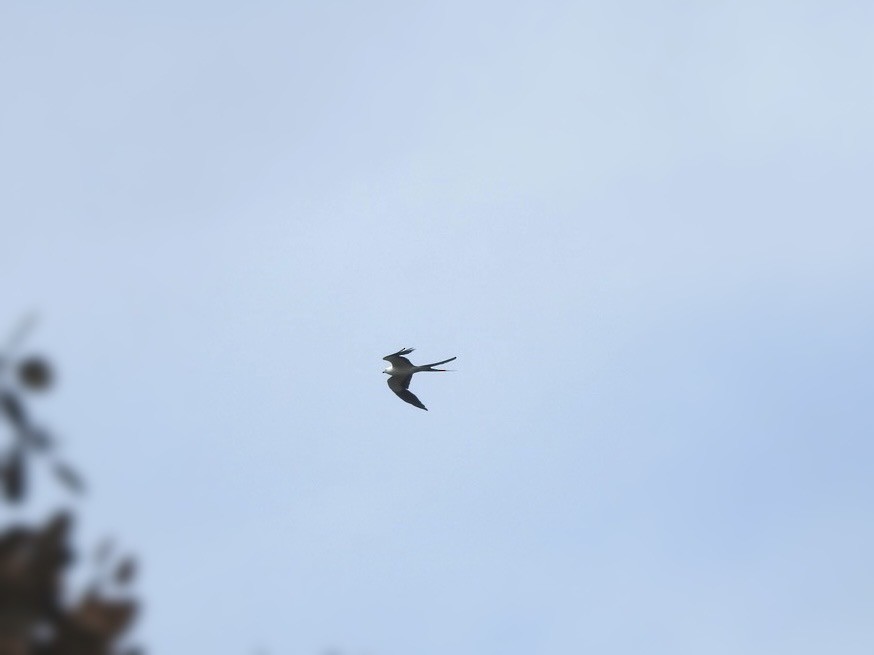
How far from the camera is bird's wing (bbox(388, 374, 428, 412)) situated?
39.6 m

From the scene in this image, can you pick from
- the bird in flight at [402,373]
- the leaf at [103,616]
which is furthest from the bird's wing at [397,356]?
the leaf at [103,616]

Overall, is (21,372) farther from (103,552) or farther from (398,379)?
(398,379)

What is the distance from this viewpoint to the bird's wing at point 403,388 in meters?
39.6

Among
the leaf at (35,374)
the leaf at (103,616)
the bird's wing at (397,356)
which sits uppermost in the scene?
the bird's wing at (397,356)

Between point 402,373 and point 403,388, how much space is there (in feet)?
2.60

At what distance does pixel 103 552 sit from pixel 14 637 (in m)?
1.35

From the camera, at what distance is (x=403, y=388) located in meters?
39.9

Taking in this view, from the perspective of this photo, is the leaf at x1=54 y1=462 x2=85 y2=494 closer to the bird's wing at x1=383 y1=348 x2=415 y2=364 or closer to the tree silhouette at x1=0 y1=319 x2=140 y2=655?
the tree silhouette at x1=0 y1=319 x2=140 y2=655

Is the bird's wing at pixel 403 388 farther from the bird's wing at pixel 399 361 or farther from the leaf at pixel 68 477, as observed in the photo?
the leaf at pixel 68 477

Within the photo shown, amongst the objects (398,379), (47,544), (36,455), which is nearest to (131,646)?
(47,544)

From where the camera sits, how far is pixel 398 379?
130 ft

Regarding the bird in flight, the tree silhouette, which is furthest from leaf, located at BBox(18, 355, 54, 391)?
the bird in flight

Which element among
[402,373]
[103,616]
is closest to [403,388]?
[402,373]

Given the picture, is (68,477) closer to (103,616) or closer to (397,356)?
(103,616)
